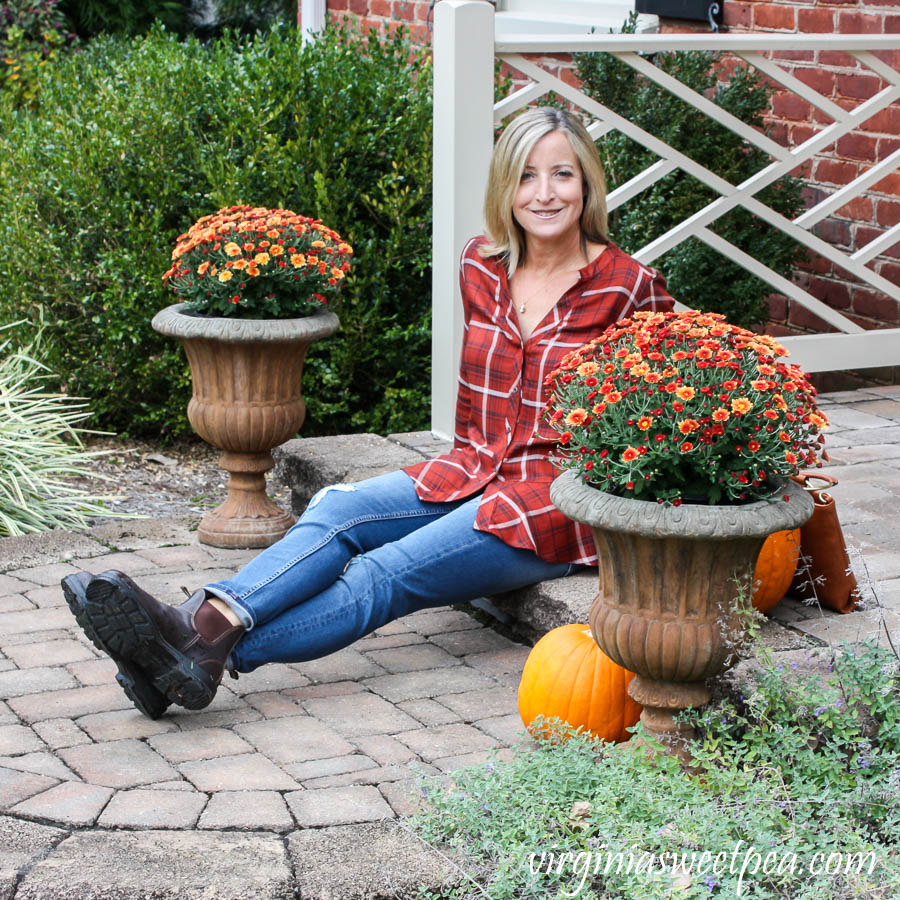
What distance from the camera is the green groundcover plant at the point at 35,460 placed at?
184 inches

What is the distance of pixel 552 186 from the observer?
3.39 metres

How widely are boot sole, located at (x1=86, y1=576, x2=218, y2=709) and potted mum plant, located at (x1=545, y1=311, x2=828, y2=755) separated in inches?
35.5

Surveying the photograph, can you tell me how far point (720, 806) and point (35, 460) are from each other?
124 inches

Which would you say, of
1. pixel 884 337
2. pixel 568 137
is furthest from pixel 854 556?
pixel 884 337

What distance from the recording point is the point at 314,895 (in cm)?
239

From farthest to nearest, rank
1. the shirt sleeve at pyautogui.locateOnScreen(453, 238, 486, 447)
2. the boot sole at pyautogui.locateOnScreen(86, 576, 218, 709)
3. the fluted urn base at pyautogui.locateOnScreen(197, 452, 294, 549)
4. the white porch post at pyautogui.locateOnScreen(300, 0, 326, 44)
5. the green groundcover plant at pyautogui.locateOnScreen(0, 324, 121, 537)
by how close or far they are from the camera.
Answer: the white porch post at pyautogui.locateOnScreen(300, 0, 326, 44)
the green groundcover plant at pyautogui.locateOnScreen(0, 324, 121, 537)
the fluted urn base at pyautogui.locateOnScreen(197, 452, 294, 549)
the shirt sleeve at pyautogui.locateOnScreen(453, 238, 486, 447)
the boot sole at pyautogui.locateOnScreen(86, 576, 218, 709)

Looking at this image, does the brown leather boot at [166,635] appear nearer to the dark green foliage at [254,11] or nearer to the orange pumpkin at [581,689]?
the orange pumpkin at [581,689]

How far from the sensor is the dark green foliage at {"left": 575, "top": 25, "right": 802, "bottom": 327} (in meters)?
5.75

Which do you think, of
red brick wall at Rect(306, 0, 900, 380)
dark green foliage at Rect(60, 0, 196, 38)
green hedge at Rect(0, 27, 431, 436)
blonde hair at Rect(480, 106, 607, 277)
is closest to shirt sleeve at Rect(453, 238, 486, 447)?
blonde hair at Rect(480, 106, 607, 277)

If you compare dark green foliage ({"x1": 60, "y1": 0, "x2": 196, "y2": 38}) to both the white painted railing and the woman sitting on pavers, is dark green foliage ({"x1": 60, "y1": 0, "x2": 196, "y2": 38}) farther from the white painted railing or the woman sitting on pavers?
the woman sitting on pavers

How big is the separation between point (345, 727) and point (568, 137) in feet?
4.94

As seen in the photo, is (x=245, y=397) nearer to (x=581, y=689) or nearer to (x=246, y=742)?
(x=246, y=742)

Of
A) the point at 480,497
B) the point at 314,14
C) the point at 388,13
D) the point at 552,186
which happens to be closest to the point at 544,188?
the point at 552,186

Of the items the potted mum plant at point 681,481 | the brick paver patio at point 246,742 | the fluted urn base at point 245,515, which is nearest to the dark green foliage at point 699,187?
the brick paver patio at point 246,742
